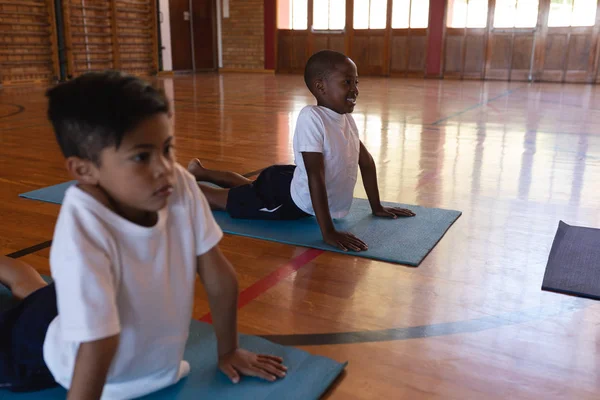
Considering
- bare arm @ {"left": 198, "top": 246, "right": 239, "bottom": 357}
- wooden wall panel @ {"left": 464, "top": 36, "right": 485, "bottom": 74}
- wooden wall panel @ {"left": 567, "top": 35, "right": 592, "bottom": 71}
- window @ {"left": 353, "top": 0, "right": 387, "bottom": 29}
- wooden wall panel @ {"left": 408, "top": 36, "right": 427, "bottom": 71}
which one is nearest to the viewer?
bare arm @ {"left": 198, "top": 246, "right": 239, "bottom": 357}

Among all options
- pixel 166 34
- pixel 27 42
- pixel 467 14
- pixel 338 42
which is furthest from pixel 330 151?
pixel 338 42

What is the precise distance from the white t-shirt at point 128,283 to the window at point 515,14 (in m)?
10.4

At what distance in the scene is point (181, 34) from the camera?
37.7 ft

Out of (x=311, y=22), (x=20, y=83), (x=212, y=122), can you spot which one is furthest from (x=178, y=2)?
(x=212, y=122)

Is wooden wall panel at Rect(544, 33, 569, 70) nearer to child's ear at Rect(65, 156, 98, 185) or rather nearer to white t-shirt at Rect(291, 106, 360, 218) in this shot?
white t-shirt at Rect(291, 106, 360, 218)

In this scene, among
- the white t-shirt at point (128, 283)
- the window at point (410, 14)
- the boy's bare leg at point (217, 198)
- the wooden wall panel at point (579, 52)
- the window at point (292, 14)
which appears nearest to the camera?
the white t-shirt at point (128, 283)

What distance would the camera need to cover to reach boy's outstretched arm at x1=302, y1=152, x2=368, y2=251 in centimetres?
183

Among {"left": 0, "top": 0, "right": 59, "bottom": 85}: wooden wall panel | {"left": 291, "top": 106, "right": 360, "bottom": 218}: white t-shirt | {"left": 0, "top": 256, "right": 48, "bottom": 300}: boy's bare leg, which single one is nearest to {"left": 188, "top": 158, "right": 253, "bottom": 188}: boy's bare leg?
{"left": 291, "top": 106, "right": 360, "bottom": 218}: white t-shirt

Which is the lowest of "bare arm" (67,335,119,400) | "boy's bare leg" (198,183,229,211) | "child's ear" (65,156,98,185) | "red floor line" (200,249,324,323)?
"red floor line" (200,249,324,323)

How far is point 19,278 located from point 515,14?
1042cm

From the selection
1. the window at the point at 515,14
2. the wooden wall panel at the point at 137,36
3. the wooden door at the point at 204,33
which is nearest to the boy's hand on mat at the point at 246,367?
the wooden wall panel at the point at 137,36

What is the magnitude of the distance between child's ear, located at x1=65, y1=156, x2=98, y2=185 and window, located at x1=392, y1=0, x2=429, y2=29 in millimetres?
10783

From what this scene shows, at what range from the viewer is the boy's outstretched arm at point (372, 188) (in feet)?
7.09

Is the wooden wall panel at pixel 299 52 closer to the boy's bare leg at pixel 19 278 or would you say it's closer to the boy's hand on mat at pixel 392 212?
the boy's hand on mat at pixel 392 212
